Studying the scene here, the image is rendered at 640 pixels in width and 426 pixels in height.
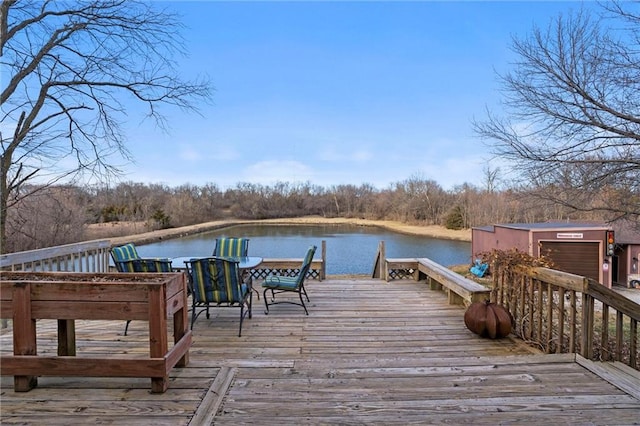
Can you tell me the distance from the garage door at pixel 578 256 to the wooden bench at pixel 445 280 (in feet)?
29.3

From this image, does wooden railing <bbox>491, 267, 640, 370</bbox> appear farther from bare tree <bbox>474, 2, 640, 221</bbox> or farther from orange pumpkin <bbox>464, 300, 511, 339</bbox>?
bare tree <bbox>474, 2, 640, 221</bbox>

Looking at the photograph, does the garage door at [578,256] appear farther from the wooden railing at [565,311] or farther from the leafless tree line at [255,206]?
the wooden railing at [565,311]

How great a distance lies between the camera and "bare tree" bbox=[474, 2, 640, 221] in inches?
222

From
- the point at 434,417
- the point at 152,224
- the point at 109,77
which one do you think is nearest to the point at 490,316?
the point at 434,417

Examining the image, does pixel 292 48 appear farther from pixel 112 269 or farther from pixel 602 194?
pixel 602 194

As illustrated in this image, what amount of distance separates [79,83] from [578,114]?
8125 mm

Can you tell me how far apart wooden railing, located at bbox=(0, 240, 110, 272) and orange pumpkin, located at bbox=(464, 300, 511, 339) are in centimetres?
477

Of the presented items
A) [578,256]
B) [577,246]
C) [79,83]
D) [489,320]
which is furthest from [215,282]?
[578,256]

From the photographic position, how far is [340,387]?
2.11 m

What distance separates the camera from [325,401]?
6.37 feet

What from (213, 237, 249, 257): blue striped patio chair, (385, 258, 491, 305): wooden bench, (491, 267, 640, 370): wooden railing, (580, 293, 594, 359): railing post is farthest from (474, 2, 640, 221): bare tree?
(213, 237, 249, 257): blue striped patio chair

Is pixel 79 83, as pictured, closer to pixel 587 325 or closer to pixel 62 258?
pixel 62 258

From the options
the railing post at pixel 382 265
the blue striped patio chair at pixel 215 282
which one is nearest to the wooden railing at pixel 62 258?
the blue striped patio chair at pixel 215 282

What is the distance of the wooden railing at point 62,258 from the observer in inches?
144
